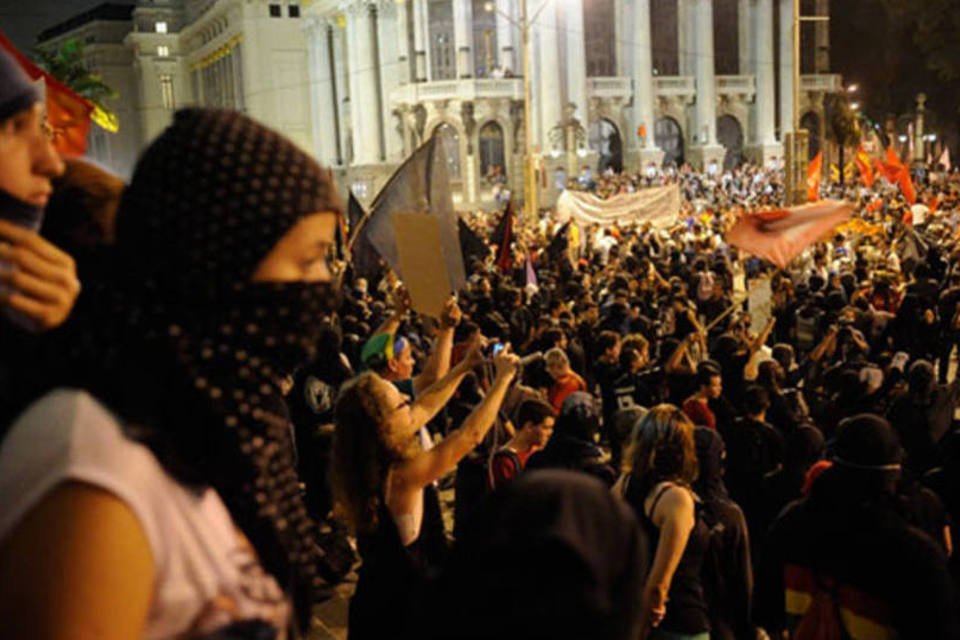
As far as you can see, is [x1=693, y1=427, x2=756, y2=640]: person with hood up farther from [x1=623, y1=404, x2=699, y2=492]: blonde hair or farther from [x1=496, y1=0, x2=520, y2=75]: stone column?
[x1=496, y1=0, x2=520, y2=75]: stone column

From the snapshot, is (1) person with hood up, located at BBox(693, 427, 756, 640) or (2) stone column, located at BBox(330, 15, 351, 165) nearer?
(1) person with hood up, located at BBox(693, 427, 756, 640)

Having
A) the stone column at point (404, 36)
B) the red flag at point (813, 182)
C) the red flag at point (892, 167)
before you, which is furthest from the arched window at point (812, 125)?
the red flag at point (813, 182)

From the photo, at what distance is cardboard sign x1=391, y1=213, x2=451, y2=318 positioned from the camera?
5.57 metres

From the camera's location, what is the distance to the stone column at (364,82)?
5306 centimetres

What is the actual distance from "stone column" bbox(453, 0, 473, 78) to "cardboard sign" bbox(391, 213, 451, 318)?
46.0 metres

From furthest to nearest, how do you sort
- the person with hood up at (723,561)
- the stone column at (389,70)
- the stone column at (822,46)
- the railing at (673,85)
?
1. the stone column at (822,46)
2. the railing at (673,85)
3. the stone column at (389,70)
4. the person with hood up at (723,561)

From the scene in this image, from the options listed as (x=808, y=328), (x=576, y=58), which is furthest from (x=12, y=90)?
(x=576, y=58)

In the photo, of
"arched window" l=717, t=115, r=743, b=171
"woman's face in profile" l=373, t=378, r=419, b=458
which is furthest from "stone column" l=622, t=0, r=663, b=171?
"woman's face in profile" l=373, t=378, r=419, b=458

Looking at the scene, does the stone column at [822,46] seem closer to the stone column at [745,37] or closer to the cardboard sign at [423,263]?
the stone column at [745,37]

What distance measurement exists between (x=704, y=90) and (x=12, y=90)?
5628 centimetres

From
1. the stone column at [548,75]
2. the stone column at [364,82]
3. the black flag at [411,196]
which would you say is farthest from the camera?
the stone column at [364,82]

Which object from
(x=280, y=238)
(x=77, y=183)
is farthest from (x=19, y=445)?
(x=77, y=183)

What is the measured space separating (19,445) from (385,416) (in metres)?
2.44

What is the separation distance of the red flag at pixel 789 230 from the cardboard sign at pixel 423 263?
5234 millimetres
